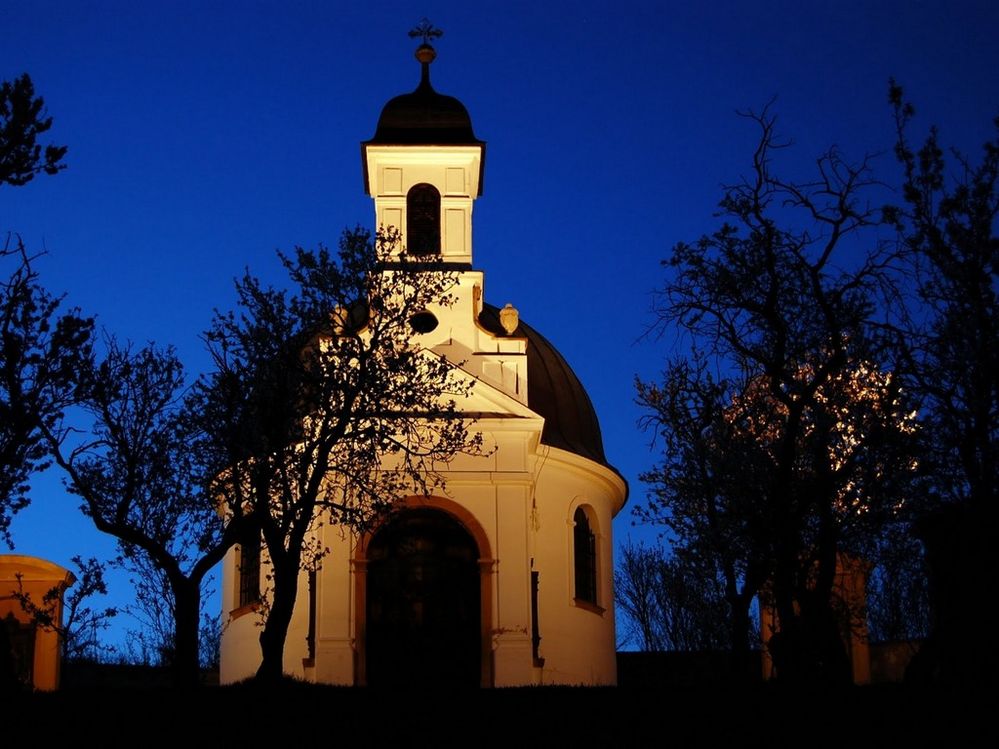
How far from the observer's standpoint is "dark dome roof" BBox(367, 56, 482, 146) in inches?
1487

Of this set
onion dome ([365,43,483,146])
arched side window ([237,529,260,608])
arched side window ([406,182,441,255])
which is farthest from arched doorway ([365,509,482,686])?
onion dome ([365,43,483,146])

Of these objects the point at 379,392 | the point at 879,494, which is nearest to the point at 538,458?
the point at 379,392

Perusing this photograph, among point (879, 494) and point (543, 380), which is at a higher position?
point (543, 380)

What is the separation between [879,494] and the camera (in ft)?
77.9

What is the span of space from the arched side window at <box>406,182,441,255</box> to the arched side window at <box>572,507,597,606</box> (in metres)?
7.24

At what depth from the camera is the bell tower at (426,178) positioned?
122 ft

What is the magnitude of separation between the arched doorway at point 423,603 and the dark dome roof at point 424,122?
374 inches

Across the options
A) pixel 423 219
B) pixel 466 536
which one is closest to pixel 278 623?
pixel 466 536

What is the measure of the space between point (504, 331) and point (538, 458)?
9.96 ft

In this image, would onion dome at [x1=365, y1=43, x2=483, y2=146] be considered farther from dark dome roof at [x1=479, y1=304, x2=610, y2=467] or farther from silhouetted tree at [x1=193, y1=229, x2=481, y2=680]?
silhouetted tree at [x1=193, y1=229, x2=481, y2=680]

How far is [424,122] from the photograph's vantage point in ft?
125

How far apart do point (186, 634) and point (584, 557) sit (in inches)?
584

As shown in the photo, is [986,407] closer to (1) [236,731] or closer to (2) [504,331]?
(1) [236,731]

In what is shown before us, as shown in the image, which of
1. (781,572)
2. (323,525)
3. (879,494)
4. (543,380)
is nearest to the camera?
(781,572)
